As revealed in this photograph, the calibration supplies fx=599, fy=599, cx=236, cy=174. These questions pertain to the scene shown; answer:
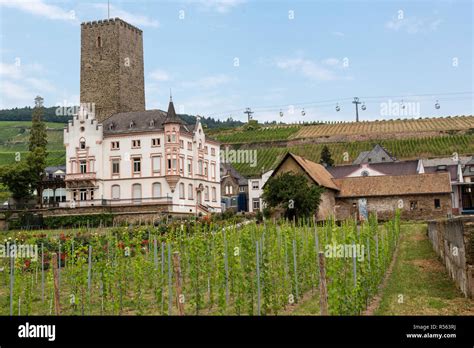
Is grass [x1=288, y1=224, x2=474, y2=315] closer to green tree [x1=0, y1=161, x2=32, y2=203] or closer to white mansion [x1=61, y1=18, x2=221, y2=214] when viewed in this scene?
white mansion [x1=61, y1=18, x2=221, y2=214]

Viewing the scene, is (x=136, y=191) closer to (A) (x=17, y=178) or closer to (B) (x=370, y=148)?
(A) (x=17, y=178)

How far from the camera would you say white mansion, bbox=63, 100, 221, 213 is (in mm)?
56594

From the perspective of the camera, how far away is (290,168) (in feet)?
167

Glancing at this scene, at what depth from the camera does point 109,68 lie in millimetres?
68375

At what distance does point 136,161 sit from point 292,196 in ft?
63.2

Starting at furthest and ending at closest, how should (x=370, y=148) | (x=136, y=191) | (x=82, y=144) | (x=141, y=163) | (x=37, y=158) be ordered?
(x=370, y=148) < (x=82, y=144) < (x=37, y=158) < (x=141, y=163) < (x=136, y=191)

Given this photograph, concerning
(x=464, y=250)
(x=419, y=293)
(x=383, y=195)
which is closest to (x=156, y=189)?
(x=383, y=195)

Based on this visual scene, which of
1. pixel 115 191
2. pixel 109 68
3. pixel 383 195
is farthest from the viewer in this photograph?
pixel 109 68

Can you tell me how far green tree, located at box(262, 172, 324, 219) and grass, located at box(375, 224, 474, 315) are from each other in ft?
59.0

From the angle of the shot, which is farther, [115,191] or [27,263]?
[115,191]

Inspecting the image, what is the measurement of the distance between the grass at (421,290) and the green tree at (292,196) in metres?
18.0
